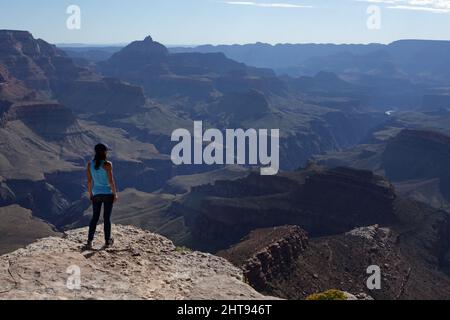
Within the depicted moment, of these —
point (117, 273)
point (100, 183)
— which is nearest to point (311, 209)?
point (100, 183)

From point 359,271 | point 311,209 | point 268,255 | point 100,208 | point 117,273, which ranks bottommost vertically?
point 311,209

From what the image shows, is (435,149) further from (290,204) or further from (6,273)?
(6,273)

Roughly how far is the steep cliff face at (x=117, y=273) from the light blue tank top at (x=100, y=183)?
87.5 inches

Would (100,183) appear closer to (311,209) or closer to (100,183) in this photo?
(100,183)

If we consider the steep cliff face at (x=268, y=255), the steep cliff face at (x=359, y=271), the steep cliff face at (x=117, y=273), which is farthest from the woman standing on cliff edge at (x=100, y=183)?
the steep cliff face at (x=359, y=271)

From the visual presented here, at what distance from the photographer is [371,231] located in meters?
72.4

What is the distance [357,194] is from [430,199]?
68199 mm

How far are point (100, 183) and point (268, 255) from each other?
116ft

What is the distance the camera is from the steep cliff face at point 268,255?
48.9 meters

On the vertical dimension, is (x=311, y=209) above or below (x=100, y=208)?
below

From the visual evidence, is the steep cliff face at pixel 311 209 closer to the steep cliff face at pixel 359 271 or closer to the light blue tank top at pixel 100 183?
the steep cliff face at pixel 359 271

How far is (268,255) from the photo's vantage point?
5216 centimetres

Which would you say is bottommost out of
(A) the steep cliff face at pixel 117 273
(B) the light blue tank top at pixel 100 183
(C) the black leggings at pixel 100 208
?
(A) the steep cliff face at pixel 117 273
